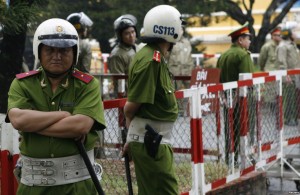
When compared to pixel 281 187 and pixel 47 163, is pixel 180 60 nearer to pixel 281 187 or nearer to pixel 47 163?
pixel 281 187

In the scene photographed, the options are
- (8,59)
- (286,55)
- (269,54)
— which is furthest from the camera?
(269,54)

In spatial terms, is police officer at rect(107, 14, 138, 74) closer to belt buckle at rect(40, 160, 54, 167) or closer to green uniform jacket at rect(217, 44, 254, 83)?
green uniform jacket at rect(217, 44, 254, 83)

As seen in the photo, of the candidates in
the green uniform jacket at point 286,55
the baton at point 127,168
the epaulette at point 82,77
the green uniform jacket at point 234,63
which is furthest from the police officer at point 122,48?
the green uniform jacket at point 286,55

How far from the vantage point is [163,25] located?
5.84m

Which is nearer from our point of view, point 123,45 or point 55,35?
point 55,35

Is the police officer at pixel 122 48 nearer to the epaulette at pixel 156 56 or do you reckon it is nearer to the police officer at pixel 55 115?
the epaulette at pixel 156 56

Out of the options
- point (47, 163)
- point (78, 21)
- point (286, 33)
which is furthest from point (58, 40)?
point (286, 33)

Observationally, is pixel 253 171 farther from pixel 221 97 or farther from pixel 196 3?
pixel 196 3

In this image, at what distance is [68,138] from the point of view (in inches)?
183

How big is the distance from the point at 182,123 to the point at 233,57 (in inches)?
113

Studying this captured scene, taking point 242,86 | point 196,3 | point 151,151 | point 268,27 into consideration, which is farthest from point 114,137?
point 268,27

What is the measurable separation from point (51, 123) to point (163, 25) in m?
1.55

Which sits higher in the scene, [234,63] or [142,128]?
[234,63]

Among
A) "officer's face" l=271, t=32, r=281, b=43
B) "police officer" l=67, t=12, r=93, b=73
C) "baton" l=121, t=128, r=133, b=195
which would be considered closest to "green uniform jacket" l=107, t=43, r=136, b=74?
"police officer" l=67, t=12, r=93, b=73
